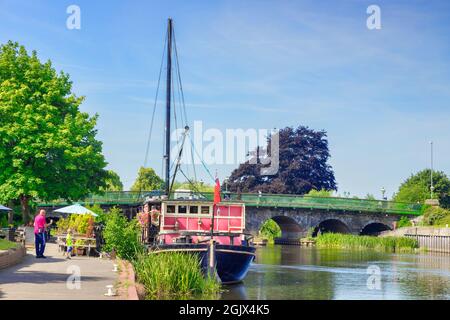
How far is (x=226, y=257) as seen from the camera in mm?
31141

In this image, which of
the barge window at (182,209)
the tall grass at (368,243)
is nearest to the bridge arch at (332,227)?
the tall grass at (368,243)

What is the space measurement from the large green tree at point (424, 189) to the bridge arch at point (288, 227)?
18.6m

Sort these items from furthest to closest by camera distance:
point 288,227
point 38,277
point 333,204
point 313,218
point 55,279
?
point 288,227 → point 313,218 → point 333,204 → point 38,277 → point 55,279

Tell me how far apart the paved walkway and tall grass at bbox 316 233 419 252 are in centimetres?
4669

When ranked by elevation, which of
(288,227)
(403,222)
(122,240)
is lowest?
(122,240)

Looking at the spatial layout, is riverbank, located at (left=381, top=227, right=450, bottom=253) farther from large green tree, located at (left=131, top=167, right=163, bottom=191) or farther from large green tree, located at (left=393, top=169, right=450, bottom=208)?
large green tree, located at (left=131, top=167, right=163, bottom=191)

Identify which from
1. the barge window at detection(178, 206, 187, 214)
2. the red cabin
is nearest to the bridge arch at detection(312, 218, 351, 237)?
the red cabin

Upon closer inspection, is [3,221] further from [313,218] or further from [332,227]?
[332,227]

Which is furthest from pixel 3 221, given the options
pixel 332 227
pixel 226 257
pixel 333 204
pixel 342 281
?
pixel 332 227

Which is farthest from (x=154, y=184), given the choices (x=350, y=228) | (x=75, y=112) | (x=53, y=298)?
(x=53, y=298)

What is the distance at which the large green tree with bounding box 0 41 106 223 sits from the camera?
4694 cm

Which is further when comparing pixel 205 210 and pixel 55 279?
pixel 205 210

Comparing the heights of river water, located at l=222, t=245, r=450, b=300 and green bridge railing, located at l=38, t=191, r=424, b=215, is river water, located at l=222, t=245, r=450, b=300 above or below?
below

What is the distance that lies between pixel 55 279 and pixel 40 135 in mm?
26054
